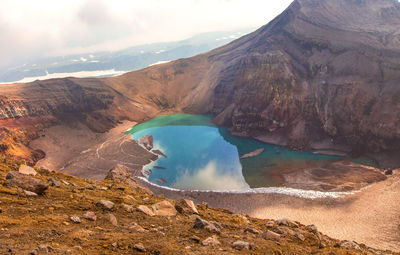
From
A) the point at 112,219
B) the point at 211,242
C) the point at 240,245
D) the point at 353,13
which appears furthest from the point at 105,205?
the point at 353,13

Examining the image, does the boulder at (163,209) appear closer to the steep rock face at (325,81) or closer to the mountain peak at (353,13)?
the steep rock face at (325,81)

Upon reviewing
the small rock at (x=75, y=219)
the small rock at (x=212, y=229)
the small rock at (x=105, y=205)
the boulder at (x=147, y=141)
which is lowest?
the boulder at (x=147, y=141)

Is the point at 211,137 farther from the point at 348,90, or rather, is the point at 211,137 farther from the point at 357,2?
the point at 357,2

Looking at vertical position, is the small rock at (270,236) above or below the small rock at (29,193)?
below

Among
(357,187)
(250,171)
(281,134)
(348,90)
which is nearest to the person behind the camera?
(357,187)

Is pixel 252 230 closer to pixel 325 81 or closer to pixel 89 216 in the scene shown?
pixel 89 216

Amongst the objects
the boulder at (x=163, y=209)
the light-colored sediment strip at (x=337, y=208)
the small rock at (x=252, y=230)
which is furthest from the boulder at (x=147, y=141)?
the small rock at (x=252, y=230)

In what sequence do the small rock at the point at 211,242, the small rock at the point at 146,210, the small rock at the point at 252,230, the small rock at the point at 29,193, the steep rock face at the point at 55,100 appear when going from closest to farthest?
the small rock at the point at 211,242 → the small rock at the point at 29,193 → the small rock at the point at 146,210 → the small rock at the point at 252,230 → the steep rock face at the point at 55,100

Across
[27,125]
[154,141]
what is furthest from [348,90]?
[27,125]
